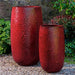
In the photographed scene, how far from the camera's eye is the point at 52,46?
11.5 feet

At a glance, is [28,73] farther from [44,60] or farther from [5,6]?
[5,6]

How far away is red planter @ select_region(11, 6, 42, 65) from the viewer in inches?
153

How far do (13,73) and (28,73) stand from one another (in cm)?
27

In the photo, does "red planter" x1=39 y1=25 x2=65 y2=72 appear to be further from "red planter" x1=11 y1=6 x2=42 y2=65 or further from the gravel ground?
"red planter" x1=11 y1=6 x2=42 y2=65

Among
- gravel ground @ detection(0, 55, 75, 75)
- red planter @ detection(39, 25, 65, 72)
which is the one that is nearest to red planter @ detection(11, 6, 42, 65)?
gravel ground @ detection(0, 55, 75, 75)

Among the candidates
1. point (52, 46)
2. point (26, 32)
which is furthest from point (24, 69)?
point (52, 46)

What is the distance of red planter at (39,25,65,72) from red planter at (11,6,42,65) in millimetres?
387

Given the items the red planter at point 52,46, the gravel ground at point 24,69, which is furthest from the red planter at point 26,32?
the red planter at point 52,46

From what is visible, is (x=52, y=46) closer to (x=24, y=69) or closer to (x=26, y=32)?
(x=26, y=32)

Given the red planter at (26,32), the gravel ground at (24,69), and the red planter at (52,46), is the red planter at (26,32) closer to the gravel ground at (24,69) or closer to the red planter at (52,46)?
the gravel ground at (24,69)

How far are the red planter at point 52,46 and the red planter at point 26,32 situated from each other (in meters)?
0.39

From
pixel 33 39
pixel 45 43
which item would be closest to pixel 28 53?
pixel 33 39

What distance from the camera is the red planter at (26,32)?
389cm

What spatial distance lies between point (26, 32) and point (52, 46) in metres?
0.63
